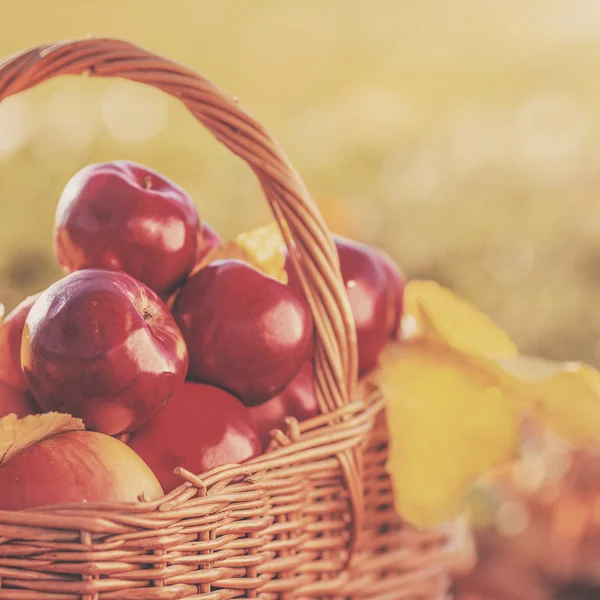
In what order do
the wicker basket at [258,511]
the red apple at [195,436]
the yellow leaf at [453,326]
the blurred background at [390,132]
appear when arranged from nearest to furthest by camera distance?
1. the wicker basket at [258,511]
2. the red apple at [195,436]
3. the yellow leaf at [453,326]
4. the blurred background at [390,132]

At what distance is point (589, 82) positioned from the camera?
339 centimetres

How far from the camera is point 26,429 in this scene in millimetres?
667

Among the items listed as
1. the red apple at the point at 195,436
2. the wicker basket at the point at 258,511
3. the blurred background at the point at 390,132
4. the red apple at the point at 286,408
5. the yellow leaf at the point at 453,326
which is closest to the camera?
the wicker basket at the point at 258,511

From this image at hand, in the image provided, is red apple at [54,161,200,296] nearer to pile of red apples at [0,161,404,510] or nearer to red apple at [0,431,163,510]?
pile of red apples at [0,161,404,510]

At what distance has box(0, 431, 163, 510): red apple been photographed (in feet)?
2.14

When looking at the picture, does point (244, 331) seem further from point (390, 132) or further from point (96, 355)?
point (390, 132)

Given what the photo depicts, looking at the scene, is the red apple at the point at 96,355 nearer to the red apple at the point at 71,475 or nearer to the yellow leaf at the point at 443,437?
the red apple at the point at 71,475

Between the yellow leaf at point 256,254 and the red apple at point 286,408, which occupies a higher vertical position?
the yellow leaf at point 256,254

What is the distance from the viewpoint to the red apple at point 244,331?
0.81 metres

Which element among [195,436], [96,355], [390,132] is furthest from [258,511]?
[390,132]

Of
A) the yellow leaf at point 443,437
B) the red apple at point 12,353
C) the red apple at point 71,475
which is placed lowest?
the yellow leaf at point 443,437

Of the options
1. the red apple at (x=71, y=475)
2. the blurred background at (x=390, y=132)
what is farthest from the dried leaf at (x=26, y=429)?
the blurred background at (x=390, y=132)

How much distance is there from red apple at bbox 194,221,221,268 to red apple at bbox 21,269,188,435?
24cm

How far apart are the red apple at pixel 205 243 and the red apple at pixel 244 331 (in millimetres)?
128
